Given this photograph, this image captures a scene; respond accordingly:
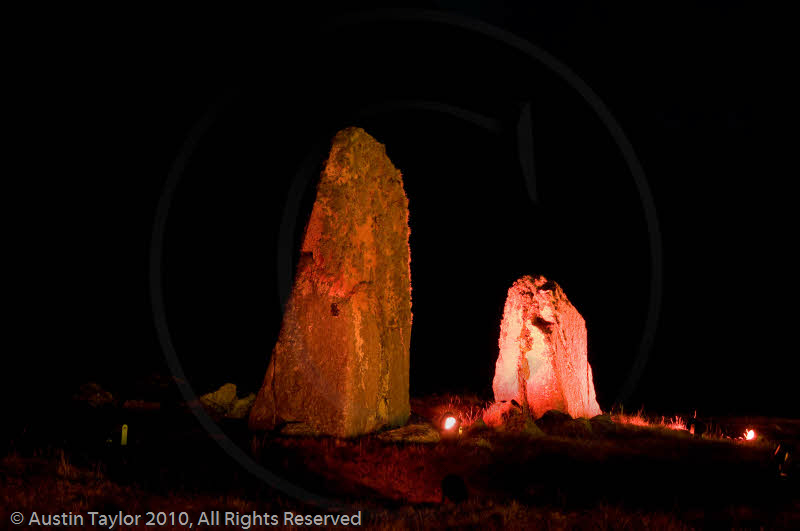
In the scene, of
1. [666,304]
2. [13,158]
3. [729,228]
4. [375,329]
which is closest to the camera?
[375,329]

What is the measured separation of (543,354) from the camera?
1583 cm

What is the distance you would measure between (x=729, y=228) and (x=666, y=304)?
29.1ft

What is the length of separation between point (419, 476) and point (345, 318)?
3.34 meters

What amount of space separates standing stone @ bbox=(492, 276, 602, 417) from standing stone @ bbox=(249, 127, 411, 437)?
12.6 feet

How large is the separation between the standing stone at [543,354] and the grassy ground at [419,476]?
106 inches

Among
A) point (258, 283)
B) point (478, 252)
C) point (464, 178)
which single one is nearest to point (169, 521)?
point (258, 283)

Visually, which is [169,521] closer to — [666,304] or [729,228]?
[666,304]

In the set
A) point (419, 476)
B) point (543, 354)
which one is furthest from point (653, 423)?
point (419, 476)

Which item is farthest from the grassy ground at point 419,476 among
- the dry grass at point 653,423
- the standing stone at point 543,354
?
the standing stone at point 543,354

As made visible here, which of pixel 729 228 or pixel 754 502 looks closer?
pixel 754 502

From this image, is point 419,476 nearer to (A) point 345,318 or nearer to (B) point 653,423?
(A) point 345,318

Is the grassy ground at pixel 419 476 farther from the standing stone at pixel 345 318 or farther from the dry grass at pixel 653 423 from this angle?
the dry grass at pixel 653 423

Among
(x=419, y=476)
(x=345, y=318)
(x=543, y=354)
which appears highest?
(x=345, y=318)

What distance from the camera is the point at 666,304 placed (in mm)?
44938
